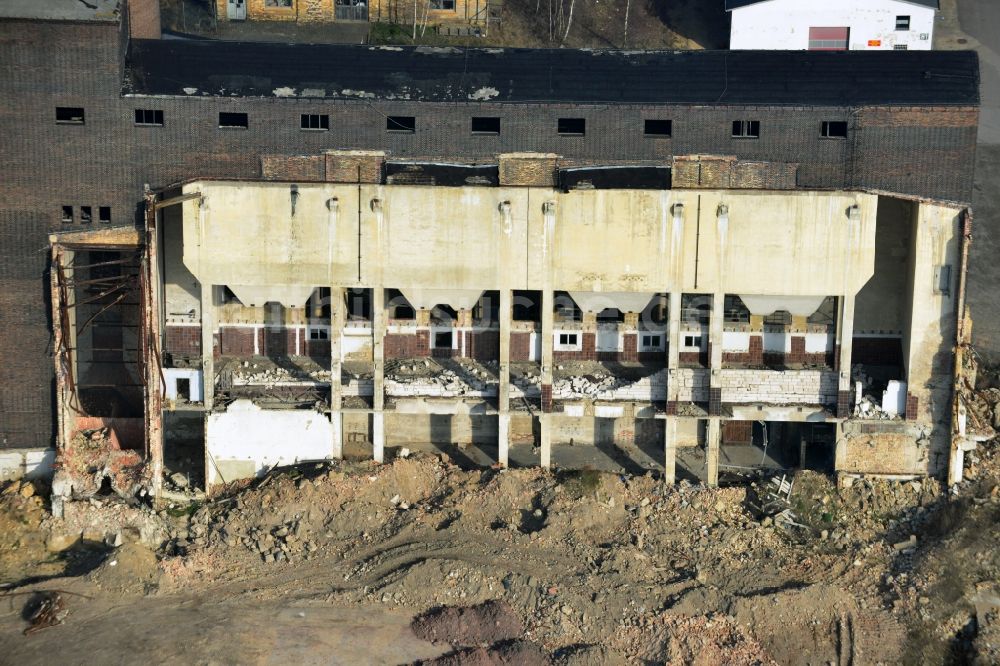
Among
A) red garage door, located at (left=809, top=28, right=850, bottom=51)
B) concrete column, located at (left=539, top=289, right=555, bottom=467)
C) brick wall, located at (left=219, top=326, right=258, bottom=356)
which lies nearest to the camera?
concrete column, located at (left=539, top=289, right=555, bottom=467)

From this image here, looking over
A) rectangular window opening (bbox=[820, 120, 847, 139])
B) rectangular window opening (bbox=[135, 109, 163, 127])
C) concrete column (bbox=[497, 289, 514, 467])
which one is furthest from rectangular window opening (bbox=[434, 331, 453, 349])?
rectangular window opening (bbox=[820, 120, 847, 139])

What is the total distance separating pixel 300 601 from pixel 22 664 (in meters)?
7.41

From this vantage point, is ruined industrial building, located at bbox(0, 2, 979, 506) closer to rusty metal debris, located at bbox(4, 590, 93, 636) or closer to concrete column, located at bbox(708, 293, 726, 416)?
concrete column, located at bbox(708, 293, 726, 416)

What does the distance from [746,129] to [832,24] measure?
70.8 feet

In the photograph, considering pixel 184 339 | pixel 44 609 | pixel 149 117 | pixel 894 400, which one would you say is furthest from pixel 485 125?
pixel 44 609

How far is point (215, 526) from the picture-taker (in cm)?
4150

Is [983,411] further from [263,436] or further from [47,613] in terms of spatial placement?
[47,613]

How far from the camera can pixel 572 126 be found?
43.7 metres

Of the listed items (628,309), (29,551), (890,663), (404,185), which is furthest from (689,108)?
(29,551)

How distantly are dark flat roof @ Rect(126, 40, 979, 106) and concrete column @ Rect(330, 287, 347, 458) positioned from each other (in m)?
6.46

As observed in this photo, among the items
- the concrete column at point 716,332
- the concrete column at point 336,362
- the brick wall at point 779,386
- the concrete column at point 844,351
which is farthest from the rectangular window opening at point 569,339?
the concrete column at point 844,351

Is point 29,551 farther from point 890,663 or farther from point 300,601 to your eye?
point 890,663

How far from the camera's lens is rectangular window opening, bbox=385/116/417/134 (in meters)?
43.4

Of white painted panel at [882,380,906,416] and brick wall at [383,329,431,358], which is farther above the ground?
brick wall at [383,329,431,358]
